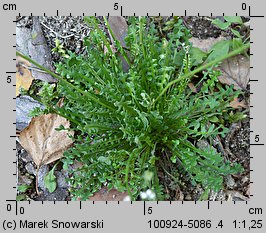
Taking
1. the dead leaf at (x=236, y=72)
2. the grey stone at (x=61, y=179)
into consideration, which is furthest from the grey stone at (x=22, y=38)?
the dead leaf at (x=236, y=72)

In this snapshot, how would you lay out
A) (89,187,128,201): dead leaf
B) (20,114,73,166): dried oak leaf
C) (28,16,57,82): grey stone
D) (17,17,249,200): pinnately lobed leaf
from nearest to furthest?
1. (17,17,249,200): pinnately lobed leaf
2. (89,187,128,201): dead leaf
3. (20,114,73,166): dried oak leaf
4. (28,16,57,82): grey stone

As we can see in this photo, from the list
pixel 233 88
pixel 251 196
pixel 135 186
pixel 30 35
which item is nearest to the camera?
pixel 135 186

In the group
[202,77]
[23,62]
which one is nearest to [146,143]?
[202,77]

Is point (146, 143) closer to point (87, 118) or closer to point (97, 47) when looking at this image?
point (87, 118)

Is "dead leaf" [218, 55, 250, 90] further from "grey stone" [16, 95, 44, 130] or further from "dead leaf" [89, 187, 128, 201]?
"grey stone" [16, 95, 44, 130]

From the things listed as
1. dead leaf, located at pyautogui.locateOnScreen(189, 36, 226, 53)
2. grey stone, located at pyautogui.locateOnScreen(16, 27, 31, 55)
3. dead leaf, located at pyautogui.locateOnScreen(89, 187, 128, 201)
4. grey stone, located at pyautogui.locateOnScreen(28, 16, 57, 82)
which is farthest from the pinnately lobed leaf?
grey stone, located at pyautogui.locateOnScreen(16, 27, 31, 55)
